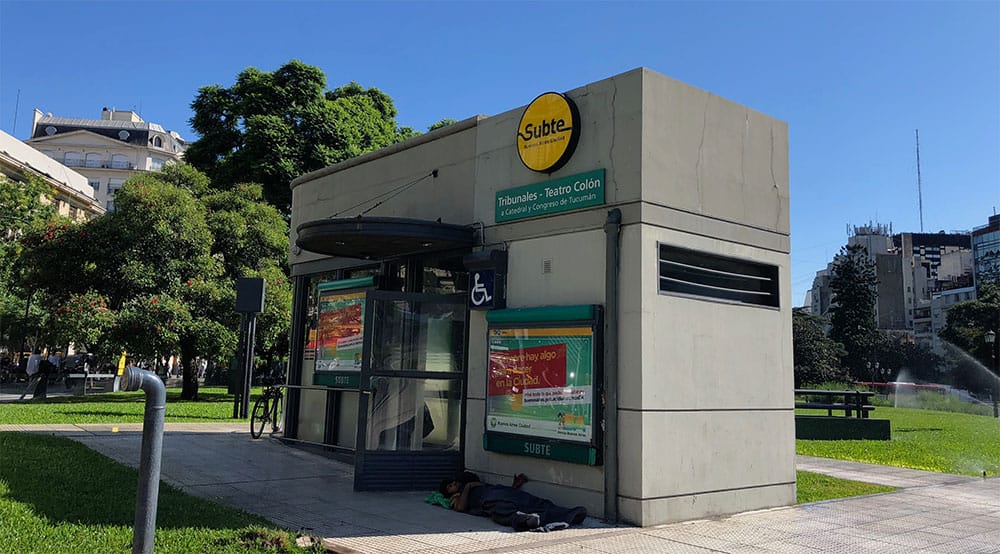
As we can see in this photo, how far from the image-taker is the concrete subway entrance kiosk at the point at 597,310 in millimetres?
7633

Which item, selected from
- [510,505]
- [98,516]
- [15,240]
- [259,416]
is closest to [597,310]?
[510,505]

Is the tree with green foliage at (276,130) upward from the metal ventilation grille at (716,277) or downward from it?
upward

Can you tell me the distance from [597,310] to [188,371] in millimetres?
19752

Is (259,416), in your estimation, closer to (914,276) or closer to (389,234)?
(389,234)

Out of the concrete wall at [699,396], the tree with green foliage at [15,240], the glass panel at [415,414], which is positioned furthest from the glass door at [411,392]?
the tree with green foliage at [15,240]

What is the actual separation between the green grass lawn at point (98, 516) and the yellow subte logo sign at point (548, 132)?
16.0 feet

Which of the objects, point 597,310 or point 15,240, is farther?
point 15,240

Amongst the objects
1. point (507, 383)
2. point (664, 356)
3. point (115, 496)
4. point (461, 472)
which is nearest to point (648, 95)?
point (664, 356)

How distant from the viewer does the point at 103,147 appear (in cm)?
8894

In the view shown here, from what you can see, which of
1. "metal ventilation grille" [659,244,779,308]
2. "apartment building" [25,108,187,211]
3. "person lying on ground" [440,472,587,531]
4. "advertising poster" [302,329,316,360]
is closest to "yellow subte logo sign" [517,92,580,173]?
"metal ventilation grille" [659,244,779,308]

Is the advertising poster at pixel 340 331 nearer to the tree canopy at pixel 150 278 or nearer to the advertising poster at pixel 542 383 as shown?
the advertising poster at pixel 542 383

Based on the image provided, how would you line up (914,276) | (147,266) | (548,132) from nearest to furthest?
1. (548,132)
2. (147,266)
3. (914,276)

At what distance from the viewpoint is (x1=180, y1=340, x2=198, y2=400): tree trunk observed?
22641mm

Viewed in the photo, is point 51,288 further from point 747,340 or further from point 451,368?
point 747,340
